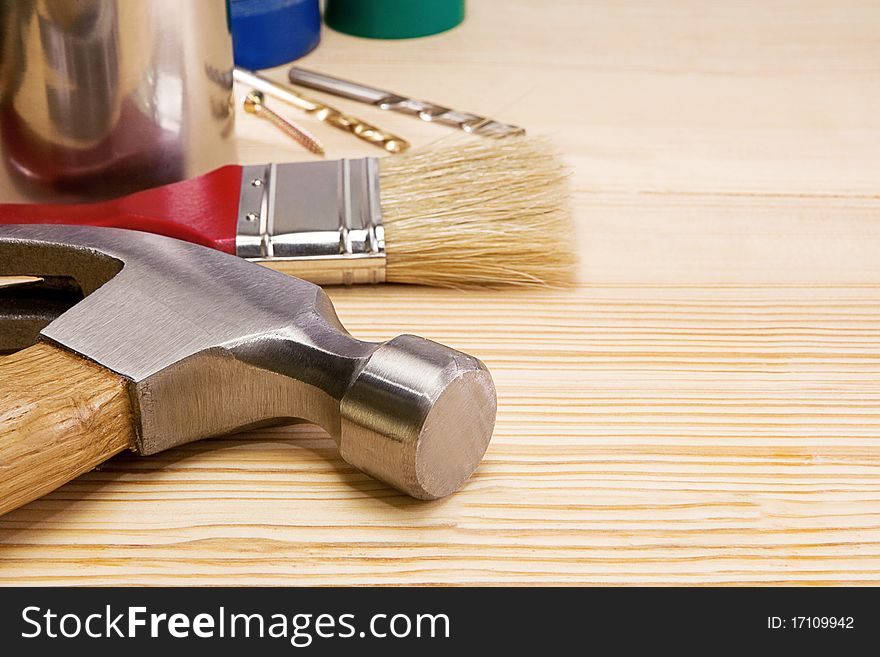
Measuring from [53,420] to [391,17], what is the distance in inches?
31.0

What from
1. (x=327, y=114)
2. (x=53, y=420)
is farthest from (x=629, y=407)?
(x=327, y=114)

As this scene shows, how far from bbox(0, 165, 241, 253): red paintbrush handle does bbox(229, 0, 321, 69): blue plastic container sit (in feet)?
1.20

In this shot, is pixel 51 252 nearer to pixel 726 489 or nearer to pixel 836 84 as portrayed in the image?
pixel 726 489

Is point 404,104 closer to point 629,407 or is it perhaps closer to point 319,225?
point 319,225

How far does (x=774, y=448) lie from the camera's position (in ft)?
2.07

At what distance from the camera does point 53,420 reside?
525mm

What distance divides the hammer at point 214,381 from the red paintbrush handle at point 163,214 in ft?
0.40

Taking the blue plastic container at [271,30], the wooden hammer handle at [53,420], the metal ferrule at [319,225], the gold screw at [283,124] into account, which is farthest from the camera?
the blue plastic container at [271,30]

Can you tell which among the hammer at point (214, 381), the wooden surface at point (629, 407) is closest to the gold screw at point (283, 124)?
the wooden surface at point (629, 407)

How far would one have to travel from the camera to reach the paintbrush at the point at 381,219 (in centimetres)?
75

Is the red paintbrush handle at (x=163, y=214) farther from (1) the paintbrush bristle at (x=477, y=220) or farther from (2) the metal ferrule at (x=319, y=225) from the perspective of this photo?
(1) the paintbrush bristle at (x=477, y=220)

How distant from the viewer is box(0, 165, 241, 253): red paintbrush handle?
746 millimetres

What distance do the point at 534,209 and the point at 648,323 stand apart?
113 millimetres

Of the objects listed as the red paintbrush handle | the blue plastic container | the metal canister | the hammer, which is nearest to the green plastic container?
the blue plastic container
